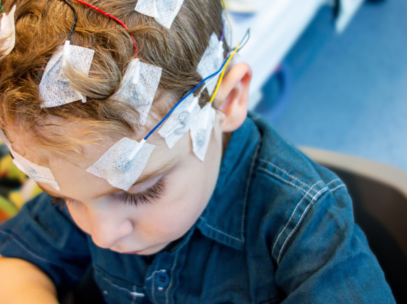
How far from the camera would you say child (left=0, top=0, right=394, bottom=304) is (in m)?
0.39

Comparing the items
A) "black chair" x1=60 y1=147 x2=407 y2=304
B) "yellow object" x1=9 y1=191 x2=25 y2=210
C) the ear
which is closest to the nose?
the ear

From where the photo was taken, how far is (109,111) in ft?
1.31

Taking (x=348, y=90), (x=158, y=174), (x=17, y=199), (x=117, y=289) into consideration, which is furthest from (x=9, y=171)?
(x=348, y=90)

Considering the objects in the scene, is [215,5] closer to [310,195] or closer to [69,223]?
[310,195]

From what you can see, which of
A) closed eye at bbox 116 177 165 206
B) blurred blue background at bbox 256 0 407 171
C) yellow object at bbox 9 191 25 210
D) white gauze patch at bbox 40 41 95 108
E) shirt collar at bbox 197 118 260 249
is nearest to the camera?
white gauze patch at bbox 40 41 95 108

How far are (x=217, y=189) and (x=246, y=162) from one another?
0.26 ft

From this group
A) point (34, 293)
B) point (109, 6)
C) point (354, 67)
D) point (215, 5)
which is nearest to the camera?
point (109, 6)

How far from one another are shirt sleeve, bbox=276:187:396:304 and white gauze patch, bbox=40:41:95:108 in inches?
15.4

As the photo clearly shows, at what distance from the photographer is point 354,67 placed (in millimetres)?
1767

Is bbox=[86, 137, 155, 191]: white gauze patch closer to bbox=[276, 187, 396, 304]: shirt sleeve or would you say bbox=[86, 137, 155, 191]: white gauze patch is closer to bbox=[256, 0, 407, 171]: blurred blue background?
bbox=[276, 187, 396, 304]: shirt sleeve

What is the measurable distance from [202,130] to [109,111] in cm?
15

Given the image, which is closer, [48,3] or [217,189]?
[48,3]

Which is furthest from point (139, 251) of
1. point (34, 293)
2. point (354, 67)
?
point (354, 67)

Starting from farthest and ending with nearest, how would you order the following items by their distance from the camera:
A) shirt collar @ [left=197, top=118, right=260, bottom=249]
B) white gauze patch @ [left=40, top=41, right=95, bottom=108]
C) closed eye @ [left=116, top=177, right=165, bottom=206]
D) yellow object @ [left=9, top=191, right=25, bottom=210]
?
1. yellow object @ [left=9, top=191, right=25, bottom=210]
2. shirt collar @ [left=197, top=118, right=260, bottom=249]
3. closed eye @ [left=116, top=177, right=165, bottom=206]
4. white gauze patch @ [left=40, top=41, right=95, bottom=108]
